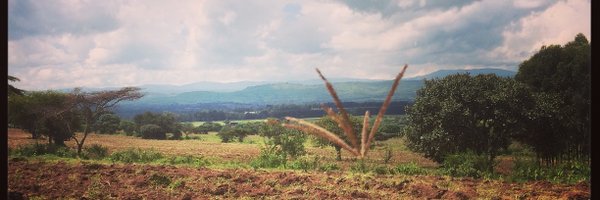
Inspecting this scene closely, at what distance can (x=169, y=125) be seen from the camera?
48250 mm

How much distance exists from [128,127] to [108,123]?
272 cm

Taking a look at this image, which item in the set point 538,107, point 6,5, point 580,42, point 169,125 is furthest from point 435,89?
point 169,125

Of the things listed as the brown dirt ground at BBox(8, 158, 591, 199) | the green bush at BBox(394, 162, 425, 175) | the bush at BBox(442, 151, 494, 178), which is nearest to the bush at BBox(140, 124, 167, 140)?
the brown dirt ground at BBox(8, 158, 591, 199)

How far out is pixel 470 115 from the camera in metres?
21.9

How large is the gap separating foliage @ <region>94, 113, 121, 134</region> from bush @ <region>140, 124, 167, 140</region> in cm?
327

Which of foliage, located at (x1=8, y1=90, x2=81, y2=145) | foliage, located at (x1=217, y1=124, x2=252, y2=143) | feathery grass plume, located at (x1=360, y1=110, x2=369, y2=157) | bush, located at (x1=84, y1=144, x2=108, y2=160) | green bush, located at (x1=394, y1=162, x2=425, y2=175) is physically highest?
feathery grass plume, located at (x1=360, y1=110, x2=369, y2=157)

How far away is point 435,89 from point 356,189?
12.8m

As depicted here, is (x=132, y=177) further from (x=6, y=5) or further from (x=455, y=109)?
(x=455, y=109)

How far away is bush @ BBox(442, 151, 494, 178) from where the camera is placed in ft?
61.9

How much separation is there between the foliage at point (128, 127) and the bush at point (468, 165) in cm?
3845

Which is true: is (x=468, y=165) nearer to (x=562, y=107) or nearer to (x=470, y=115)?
(x=470, y=115)

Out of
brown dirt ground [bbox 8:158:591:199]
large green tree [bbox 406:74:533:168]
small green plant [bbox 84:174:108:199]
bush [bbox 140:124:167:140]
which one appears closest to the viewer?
small green plant [bbox 84:174:108:199]

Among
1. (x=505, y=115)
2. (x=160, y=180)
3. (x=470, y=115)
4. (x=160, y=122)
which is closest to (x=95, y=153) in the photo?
(x=160, y=180)

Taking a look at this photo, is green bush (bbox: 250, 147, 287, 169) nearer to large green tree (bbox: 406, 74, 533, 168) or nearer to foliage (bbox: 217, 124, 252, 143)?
large green tree (bbox: 406, 74, 533, 168)
